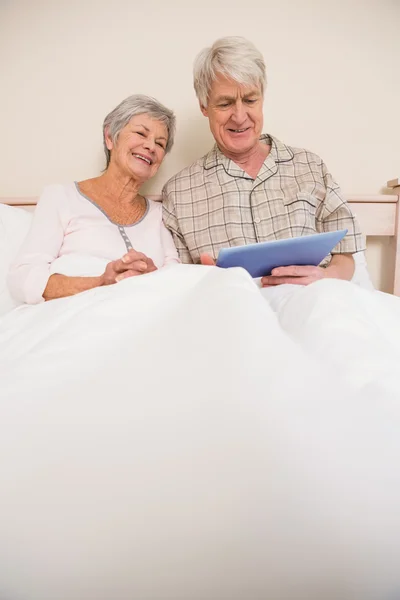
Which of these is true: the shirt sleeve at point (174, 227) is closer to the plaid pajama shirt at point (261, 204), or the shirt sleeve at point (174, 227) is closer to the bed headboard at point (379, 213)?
the plaid pajama shirt at point (261, 204)

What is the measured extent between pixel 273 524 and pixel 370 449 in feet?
0.30

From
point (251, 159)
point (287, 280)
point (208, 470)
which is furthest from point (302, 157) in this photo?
point (208, 470)

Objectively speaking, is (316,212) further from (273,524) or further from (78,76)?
(273,524)

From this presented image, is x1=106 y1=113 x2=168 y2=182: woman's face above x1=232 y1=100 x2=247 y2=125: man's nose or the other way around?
the other way around

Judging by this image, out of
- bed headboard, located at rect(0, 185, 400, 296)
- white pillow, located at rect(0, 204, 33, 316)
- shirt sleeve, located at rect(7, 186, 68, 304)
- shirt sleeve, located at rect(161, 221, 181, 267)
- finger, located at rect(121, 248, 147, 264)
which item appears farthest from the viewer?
bed headboard, located at rect(0, 185, 400, 296)

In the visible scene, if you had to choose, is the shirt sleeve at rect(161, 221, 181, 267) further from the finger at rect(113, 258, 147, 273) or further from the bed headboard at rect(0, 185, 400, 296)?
the finger at rect(113, 258, 147, 273)

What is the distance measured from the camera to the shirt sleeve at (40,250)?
3.39 feet

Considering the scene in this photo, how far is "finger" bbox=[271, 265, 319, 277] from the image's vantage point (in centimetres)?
92

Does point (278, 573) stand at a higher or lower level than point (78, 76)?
lower

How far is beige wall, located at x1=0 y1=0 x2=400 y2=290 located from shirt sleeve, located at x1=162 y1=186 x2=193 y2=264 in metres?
0.30

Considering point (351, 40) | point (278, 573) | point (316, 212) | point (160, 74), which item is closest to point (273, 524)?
point (278, 573)

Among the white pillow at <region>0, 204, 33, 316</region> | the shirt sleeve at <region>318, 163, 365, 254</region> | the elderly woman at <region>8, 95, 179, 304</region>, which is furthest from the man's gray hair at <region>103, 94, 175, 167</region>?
the shirt sleeve at <region>318, 163, 365, 254</region>

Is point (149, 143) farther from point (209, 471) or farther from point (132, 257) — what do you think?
point (209, 471)

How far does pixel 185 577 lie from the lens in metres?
0.28
